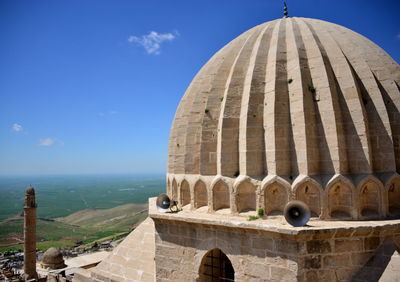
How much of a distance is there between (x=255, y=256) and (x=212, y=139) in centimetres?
258

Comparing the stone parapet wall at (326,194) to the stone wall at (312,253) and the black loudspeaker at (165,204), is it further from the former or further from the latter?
the black loudspeaker at (165,204)

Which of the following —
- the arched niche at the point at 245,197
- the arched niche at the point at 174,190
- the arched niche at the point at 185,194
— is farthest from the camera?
the arched niche at the point at 174,190

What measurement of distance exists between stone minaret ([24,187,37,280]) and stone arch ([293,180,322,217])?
13975mm

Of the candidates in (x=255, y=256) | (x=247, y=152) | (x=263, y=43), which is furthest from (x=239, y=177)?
(x=263, y=43)

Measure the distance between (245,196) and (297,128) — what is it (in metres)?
1.69

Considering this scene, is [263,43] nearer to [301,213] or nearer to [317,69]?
[317,69]

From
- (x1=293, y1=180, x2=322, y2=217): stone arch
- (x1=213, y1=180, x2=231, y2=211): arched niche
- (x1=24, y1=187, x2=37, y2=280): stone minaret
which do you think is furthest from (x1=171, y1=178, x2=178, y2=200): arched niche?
(x1=24, y1=187, x2=37, y2=280): stone minaret

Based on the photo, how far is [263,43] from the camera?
7.13 meters

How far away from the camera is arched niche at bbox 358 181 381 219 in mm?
5424

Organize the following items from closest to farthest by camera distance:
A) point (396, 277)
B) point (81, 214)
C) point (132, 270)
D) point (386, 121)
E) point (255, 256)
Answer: point (396, 277), point (255, 256), point (386, 121), point (132, 270), point (81, 214)

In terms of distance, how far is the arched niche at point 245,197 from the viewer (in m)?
5.85

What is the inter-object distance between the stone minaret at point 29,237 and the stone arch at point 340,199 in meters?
14.3

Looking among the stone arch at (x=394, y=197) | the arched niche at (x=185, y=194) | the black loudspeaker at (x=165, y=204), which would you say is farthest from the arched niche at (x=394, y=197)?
the black loudspeaker at (x=165, y=204)

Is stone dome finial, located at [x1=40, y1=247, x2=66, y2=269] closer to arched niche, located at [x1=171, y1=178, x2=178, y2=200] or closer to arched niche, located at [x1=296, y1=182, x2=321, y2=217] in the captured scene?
arched niche, located at [x1=171, y1=178, x2=178, y2=200]
